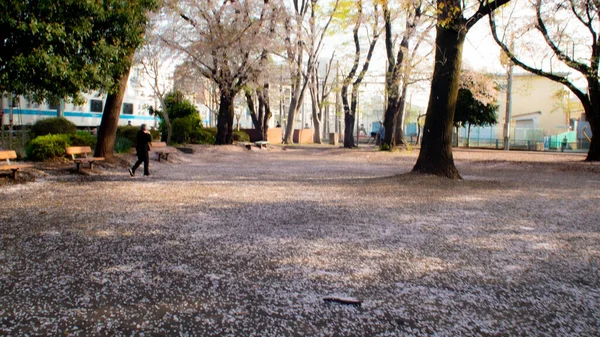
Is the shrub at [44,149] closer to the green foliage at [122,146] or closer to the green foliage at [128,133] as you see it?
the green foliage at [122,146]

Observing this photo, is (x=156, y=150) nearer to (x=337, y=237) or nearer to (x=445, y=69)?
(x=445, y=69)

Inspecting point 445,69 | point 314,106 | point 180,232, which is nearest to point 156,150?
point 445,69

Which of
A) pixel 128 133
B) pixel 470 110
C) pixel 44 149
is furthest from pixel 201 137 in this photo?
pixel 470 110

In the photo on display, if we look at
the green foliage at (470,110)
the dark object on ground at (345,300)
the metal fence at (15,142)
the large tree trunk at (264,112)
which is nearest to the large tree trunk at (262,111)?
the large tree trunk at (264,112)

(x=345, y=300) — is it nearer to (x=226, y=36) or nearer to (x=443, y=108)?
(x=443, y=108)

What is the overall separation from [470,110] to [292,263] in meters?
32.8

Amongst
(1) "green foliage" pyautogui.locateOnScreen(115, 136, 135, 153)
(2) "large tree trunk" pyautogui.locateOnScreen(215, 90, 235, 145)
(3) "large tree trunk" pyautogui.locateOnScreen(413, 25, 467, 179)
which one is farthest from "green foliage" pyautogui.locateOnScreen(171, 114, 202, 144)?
Result: (3) "large tree trunk" pyautogui.locateOnScreen(413, 25, 467, 179)

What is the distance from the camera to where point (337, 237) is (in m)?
6.22

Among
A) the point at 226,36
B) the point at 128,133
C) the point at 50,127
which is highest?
the point at 226,36

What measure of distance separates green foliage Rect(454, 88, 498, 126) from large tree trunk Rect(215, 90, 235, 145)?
55.6 ft

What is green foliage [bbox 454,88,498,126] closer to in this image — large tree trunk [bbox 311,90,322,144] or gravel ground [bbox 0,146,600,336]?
large tree trunk [bbox 311,90,322,144]

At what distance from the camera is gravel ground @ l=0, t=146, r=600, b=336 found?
11.6 ft

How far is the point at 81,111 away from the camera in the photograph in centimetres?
3088

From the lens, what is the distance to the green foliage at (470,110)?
115 ft
